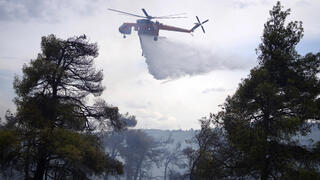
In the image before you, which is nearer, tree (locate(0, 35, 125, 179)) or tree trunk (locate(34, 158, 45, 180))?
tree (locate(0, 35, 125, 179))

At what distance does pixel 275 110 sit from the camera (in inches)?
490

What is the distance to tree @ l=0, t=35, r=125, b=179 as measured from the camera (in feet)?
37.8

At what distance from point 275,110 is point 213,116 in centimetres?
265

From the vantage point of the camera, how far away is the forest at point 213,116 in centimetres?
1163

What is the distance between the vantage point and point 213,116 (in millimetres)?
13422

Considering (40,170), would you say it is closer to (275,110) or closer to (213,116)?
(213,116)

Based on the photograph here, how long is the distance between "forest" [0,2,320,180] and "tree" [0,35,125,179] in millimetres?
38

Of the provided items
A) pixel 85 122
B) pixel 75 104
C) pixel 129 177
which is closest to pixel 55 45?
pixel 75 104

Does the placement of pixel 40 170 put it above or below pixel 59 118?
below

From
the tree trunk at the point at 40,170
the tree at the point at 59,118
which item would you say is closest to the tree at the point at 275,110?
the tree at the point at 59,118

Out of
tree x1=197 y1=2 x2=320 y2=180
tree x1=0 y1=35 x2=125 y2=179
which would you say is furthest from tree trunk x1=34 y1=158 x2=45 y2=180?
tree x1=197 y1=2 x2=320 y2=180

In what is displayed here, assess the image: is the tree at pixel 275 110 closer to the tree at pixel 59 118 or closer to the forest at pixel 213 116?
the forest at pixel 213 116

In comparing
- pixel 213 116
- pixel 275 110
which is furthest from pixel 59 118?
pixel 275 110

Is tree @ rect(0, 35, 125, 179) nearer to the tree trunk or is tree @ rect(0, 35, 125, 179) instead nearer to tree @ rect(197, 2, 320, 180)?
the tree trunk
